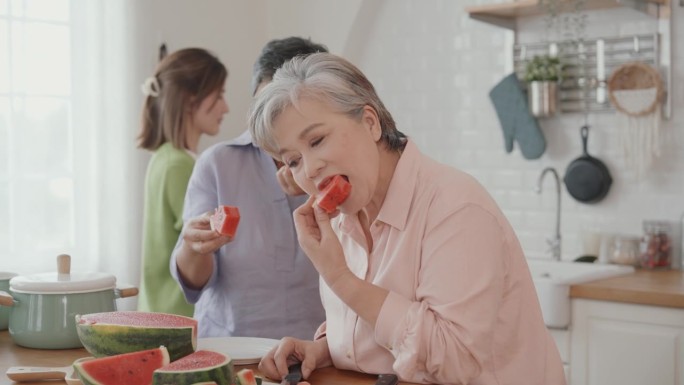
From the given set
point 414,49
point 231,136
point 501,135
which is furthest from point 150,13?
point 501,135

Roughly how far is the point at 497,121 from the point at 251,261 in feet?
7.08

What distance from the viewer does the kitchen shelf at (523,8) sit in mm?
4234

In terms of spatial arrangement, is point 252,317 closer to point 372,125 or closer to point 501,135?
point 372,125

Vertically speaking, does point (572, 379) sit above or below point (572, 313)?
below

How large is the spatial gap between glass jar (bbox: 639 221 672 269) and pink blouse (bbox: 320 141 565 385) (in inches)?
86.8

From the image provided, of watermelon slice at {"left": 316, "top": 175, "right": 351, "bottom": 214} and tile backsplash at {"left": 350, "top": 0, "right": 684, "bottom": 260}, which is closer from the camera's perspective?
watermelon slice at {"left": 316, "top": 175, "right": 351, "bottom": 214}

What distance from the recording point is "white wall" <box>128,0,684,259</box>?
4410 millimetres

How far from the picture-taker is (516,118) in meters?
4.67

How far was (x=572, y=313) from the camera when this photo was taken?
3883mm

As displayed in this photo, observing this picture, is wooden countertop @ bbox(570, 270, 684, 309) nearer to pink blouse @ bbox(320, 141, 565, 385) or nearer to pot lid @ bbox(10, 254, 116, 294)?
pink blouse @ bbox(320, 141, 565, 385)

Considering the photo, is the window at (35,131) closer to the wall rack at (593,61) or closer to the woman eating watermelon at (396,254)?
the wall rack at (593,61)

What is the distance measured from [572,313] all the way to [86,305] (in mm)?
2159

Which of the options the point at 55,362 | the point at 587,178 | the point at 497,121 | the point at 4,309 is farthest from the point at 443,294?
the point at 497,121

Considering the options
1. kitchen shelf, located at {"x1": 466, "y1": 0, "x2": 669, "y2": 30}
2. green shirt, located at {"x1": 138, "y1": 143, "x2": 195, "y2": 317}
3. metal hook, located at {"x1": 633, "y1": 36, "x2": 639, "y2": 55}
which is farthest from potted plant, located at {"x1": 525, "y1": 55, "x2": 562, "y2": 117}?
green shirt, located at {"x1": 138, "y1": 143, "x2": 195, "y2": 317}
